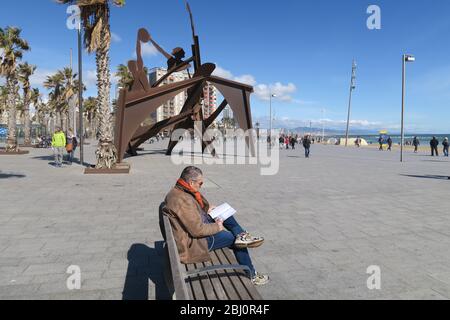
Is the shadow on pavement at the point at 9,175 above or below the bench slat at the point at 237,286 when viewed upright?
above

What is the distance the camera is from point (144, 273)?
3939 mm

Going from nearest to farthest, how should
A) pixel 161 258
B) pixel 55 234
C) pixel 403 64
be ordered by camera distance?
1. pixel 161 258
2. pixel 55 234
3. pixel 403 64

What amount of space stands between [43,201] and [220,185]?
183 inches

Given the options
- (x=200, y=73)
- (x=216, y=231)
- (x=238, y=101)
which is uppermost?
Answer: (x=200, y=73)

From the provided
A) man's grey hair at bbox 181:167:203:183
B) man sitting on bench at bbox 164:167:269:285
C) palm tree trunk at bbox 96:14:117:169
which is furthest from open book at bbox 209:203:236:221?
palm tree trunk at bbox 96:14:117:169

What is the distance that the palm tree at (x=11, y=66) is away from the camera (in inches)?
853

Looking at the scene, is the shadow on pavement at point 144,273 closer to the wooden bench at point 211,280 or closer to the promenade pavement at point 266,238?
the promenade pavement at point 266,238

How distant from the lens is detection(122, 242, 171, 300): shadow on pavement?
3416 mm

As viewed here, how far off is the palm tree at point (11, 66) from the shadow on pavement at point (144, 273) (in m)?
20.3

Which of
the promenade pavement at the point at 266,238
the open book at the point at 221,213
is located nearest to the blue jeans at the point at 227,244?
the open book at the point at 221,213

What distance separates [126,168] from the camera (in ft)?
43.5

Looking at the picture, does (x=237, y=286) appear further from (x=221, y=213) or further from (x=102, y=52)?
(x=102, y=52)
